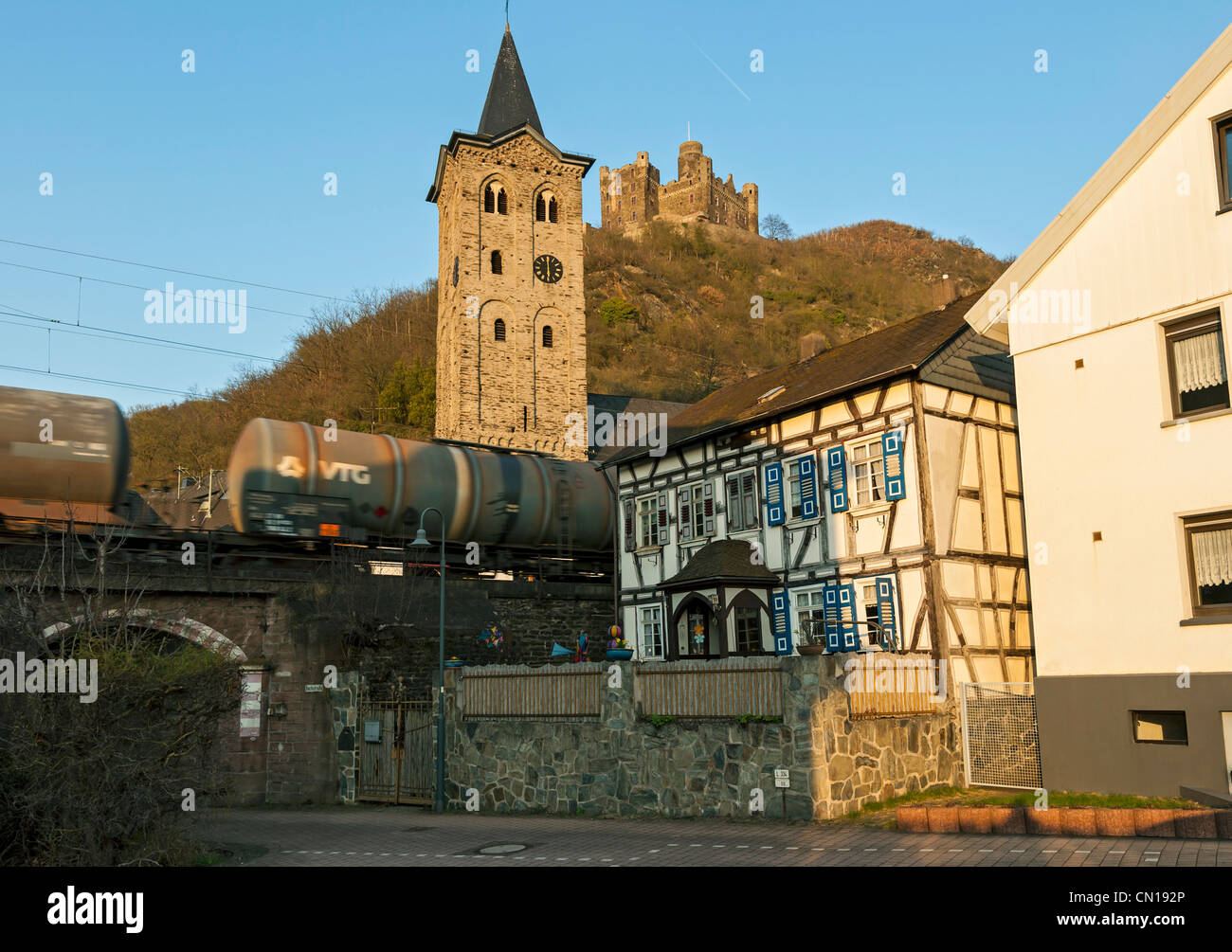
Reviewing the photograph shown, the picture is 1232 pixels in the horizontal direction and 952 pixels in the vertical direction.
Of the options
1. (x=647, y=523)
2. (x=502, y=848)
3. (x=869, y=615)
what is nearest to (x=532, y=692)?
(x=502, y=848)

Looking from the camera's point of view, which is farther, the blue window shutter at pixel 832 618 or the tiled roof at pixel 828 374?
the blue window shutter at pixel 832 618

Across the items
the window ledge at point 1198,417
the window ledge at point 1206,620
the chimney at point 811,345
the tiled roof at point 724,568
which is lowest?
the window ledge at point 1206,620

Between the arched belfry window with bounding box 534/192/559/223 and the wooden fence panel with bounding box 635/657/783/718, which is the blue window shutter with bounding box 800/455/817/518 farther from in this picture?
the arched belfry window with bounding box 534/192/559/223

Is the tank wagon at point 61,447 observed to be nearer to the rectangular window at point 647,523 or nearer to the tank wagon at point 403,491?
the tank wagon at point 403,491

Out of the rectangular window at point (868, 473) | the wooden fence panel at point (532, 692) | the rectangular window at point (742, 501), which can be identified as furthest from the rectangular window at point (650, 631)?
the wooden fence panel at point (532, 692)

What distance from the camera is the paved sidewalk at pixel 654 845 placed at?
1056cm

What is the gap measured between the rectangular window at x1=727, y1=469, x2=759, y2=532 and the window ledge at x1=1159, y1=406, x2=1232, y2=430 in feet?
33.5

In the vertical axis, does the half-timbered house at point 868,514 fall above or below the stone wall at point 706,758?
above

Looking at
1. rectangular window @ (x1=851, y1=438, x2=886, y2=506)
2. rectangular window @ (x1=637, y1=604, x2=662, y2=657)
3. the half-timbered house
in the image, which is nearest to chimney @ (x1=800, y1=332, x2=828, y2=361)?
the half-timbered house

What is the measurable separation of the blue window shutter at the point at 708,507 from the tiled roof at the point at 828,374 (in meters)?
1.26

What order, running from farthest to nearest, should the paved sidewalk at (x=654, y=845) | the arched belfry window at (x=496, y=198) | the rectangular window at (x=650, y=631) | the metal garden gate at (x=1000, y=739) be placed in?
the arched belfry window at (x=496, y=198) → the rectangular window at (x=650, y=631) → the metal garden gate at (x=1000, y=739) → the paved sidewalk at (x=654, y=845)

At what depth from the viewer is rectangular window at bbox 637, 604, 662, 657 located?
87.8 feet

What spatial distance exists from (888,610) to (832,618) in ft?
5.28
